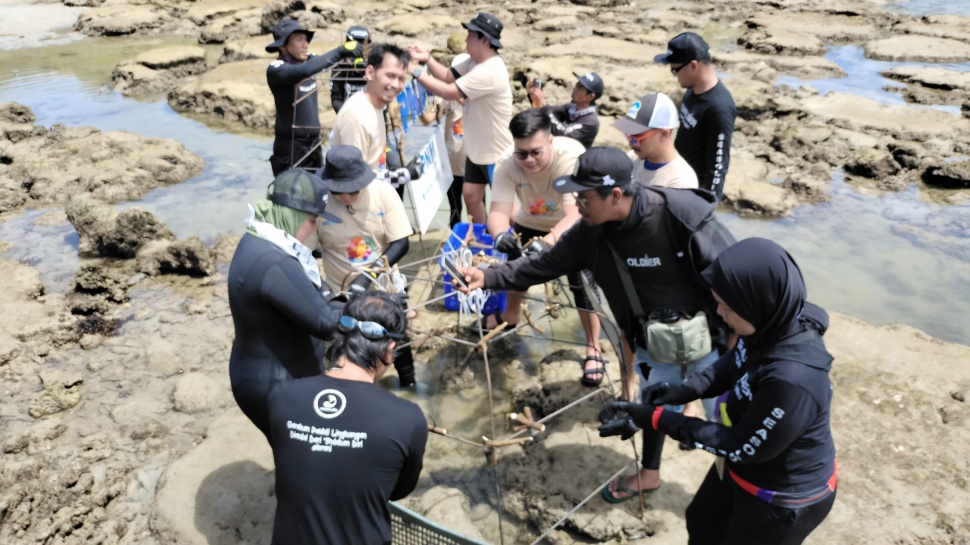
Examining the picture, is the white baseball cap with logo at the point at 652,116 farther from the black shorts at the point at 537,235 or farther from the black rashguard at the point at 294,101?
the black rashguard at the point at 294,101

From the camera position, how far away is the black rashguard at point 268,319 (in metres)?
2.87

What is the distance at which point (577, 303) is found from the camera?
4832 mm

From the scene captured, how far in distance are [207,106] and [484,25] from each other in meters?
7.52

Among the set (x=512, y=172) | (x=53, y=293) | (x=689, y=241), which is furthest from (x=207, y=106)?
(x=689, y=241)

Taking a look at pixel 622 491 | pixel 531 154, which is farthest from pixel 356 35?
pixel 622 491

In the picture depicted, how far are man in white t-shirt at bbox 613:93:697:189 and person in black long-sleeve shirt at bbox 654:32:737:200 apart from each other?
2.86ft

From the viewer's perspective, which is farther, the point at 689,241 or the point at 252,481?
the point at 252,481

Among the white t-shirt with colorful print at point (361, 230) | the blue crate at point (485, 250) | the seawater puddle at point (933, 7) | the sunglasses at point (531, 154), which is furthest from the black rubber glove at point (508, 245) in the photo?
the seawater puddle at point (933, 7)

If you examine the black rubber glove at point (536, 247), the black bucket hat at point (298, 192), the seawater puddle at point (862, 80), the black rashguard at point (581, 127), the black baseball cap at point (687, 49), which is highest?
the black baseball cap at point (687, 49)

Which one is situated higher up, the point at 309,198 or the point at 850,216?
the point at 309,198

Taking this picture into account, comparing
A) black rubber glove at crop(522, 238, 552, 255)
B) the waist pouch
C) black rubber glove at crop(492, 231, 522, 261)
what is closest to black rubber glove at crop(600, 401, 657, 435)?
the waist pouch

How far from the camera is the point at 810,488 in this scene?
241 cm

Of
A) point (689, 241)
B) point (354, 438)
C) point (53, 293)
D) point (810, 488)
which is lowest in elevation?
point (53, 293)

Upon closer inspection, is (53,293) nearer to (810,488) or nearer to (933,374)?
(810,488)
